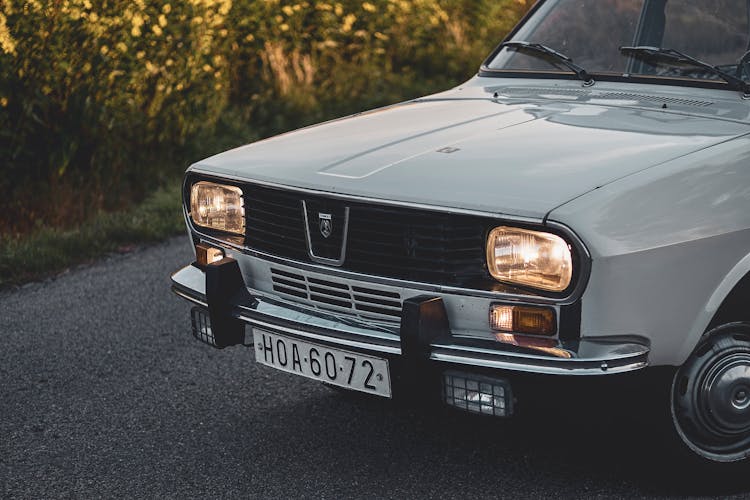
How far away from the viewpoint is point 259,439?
14.0 ft

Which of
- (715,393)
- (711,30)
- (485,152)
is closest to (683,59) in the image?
(711,30)

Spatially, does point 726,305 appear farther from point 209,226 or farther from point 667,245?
point 209,226

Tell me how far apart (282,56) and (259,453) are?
686 cm

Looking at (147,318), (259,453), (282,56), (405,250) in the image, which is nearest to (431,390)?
(405,250)

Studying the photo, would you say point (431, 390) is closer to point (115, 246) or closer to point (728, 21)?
point (728, 21)

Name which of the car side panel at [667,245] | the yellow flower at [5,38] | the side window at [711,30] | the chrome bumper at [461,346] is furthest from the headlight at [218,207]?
the yellow flower at [5,38]

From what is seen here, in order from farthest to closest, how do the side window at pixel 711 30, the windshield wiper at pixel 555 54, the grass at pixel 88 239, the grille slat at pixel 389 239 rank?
the grass at pixel 88 239, the windshield wiper at pixel 555 54, the side window at pixel 711 30, the grille slat at pixel 389 239

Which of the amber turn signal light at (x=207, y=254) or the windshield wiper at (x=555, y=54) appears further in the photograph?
the windshield wiper at (x=555, y=54)

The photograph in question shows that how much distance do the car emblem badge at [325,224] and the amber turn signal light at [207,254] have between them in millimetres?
559

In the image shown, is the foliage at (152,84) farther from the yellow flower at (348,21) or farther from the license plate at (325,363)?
the license plate at (325,363)

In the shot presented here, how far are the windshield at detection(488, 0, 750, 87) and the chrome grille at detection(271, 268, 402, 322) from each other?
5.03 feet

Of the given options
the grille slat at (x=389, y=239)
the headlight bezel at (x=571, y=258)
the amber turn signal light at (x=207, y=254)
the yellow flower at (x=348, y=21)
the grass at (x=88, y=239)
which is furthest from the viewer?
the yellow flower at (x=348, y=21)

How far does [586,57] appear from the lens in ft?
15.2

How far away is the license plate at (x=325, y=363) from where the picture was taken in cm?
348
